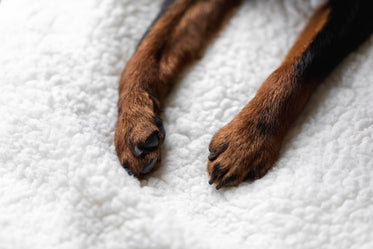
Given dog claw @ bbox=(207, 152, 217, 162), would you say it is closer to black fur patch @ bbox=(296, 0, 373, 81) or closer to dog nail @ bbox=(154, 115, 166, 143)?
dog nail @ bbox=(154, 115, 166, 143)

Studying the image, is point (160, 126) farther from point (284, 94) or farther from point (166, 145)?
point (284, 94)

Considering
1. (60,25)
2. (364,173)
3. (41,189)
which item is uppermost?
(60,25)

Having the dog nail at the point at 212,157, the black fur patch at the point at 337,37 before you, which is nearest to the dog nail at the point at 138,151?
the dog nail at the point at 212,157

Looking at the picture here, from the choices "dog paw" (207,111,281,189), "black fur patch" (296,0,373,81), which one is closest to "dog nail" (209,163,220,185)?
"dog paw" (207,111,281,189)

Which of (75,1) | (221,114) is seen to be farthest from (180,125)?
(75,1)

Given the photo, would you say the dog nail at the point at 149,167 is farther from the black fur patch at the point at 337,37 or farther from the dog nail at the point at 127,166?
the black fur patch at the point at 337,37

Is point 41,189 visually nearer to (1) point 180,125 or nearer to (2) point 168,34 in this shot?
(1) point 180,125
